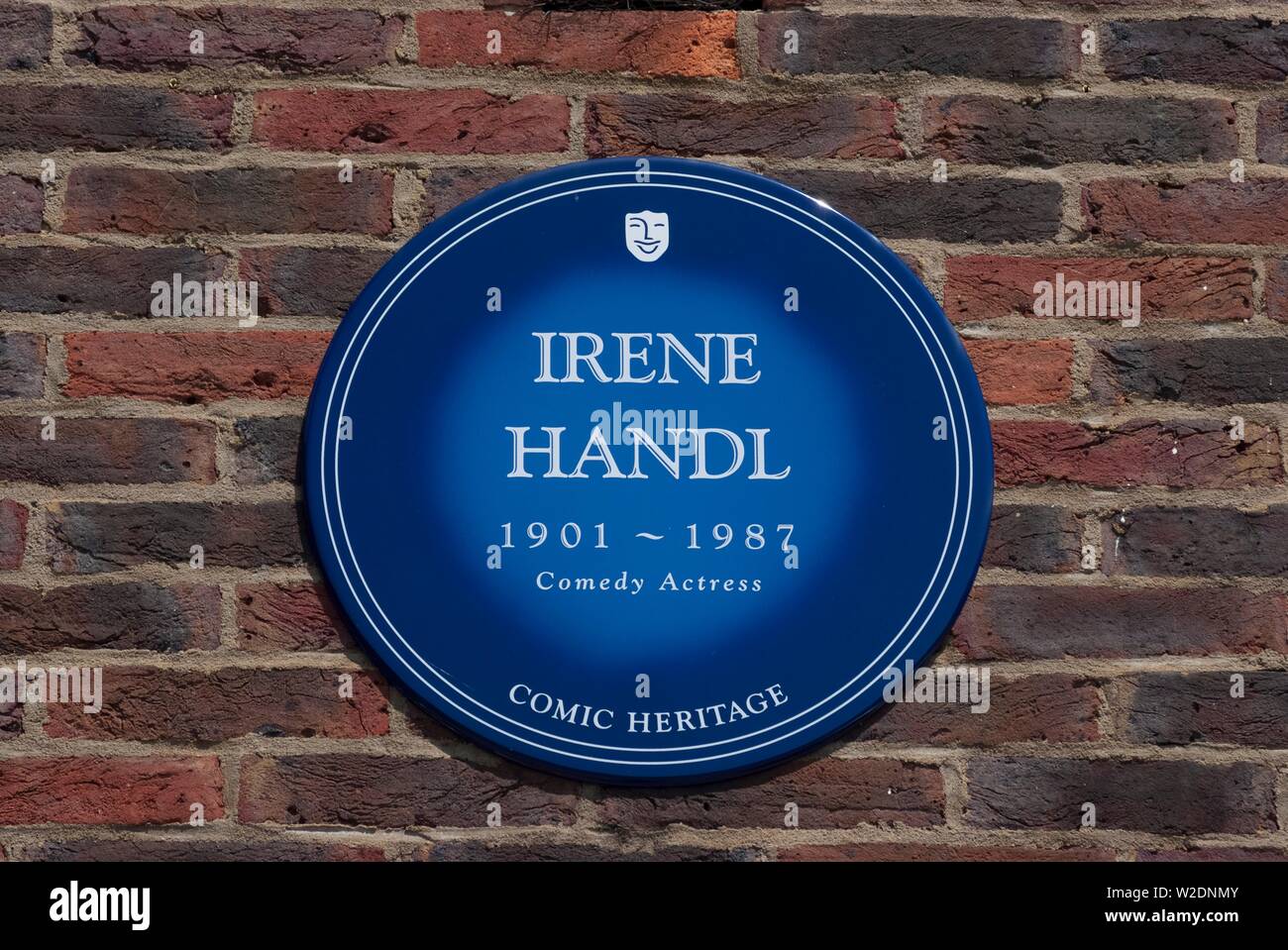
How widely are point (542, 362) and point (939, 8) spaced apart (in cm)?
55

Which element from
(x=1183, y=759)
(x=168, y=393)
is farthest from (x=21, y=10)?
(x=1183, y=759)

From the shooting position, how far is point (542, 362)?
4.55 feet

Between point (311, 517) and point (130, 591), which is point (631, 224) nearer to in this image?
point (311, 517)

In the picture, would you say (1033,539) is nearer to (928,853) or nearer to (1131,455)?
(1131,455)

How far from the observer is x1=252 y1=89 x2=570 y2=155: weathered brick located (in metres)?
1.43

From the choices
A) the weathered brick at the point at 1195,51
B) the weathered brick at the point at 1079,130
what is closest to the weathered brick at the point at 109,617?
the weathered brick at the point at 1079,130

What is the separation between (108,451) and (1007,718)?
3.02 ft

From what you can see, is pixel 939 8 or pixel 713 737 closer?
pixel 713 737

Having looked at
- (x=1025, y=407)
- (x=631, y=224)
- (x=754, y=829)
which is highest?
(x=631, y=224)

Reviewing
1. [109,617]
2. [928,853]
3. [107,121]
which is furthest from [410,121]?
[928,853]

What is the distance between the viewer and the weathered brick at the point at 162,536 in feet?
4.54

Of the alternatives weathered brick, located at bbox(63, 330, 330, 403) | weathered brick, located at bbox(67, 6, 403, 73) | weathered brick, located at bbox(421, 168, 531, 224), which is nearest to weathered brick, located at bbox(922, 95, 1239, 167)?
weathered brick, located at bbox(421, 168, 531, 224)

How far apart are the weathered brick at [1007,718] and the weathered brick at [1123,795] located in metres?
0.03

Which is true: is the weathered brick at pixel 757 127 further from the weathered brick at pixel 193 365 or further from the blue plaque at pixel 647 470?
the weathered brick at pixel 193 365
